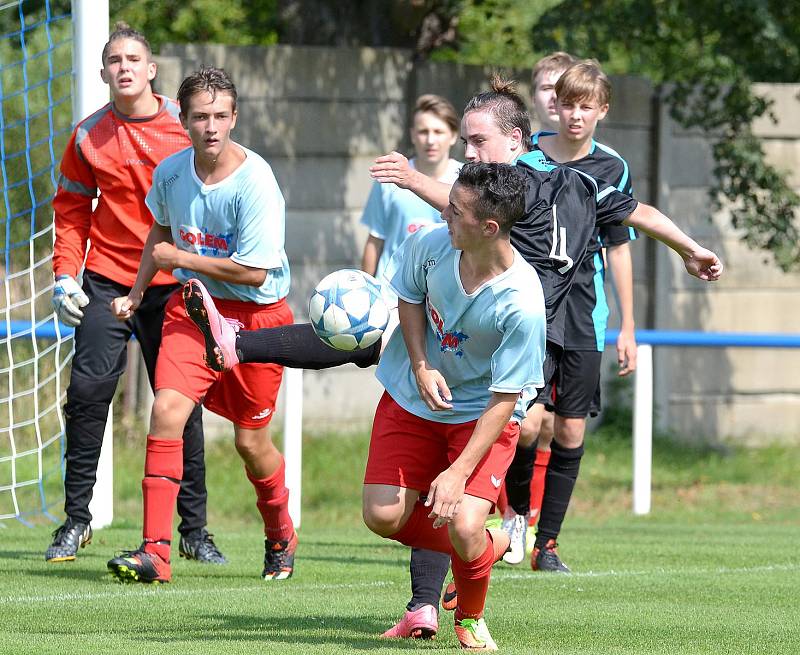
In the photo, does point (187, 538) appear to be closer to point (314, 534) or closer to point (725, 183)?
point (314, 534)

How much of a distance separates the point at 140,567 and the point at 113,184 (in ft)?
6.08

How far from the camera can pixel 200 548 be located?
6961 mm

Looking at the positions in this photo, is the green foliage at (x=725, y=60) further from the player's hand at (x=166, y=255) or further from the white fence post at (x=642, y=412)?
the player's hand at (x=166, y=255)

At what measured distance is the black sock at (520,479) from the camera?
683 cm

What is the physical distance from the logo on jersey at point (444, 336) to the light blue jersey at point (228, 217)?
1.42 m

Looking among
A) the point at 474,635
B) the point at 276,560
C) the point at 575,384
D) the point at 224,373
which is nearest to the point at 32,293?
the point at 224,373

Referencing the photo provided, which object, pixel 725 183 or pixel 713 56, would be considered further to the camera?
pixel 725 183

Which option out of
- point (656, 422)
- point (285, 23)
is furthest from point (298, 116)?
point (656, 422)

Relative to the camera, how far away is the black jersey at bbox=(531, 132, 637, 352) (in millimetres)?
6398

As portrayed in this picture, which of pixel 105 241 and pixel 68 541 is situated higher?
pixel 105 241

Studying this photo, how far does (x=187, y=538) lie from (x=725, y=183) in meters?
6.65

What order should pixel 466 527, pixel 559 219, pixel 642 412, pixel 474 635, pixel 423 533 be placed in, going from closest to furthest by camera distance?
pixel 466 527, pixel 474 635, pixel 423 533, pixel 559 219, pixel 642 412

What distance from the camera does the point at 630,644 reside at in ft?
16.0

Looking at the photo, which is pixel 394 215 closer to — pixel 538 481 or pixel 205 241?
pixel 538 481
